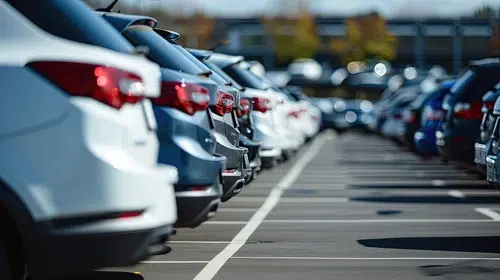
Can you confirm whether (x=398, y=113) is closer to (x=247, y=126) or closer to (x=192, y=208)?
(x=247, y=126)

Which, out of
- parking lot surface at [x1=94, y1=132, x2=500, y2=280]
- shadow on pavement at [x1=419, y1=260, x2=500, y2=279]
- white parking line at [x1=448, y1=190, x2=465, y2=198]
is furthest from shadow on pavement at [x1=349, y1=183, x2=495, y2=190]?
shadow on pavement at [x1=419, y1=260, x2=500, y2=279]

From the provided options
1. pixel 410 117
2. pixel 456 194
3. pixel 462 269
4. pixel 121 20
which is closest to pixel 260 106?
pixel 456 194

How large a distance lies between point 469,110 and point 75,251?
14.2 m

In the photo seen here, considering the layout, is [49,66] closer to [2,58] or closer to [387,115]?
[2,58]

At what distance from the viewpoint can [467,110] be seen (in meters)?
22.0

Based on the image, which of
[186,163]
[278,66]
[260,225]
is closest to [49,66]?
[186,163]

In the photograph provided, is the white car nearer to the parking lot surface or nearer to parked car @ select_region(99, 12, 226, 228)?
parked car @ select_region(99, 12, 226, 228)

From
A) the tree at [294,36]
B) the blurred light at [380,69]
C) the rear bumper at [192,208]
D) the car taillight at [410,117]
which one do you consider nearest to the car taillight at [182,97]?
the rear bumper at [192,208]

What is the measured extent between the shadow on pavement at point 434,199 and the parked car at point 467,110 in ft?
3.66

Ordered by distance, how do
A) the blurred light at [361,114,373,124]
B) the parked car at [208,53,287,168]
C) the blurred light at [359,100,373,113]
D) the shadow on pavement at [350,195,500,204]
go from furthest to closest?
1. the blurred light at [359,100,373,113]
2. the blurred light at [361,114,373,124]
3. the shadow on pavement at [350,195,500,204]
4. the parked car at [208,53,287,168]

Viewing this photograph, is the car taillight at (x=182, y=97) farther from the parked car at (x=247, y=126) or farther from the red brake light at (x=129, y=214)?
the parked car at (x=247, y=126)

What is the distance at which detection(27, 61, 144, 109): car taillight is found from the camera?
8305mm

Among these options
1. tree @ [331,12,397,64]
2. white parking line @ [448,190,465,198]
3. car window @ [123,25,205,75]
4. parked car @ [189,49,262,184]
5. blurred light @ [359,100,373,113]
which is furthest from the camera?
tree @ [331,12,397,64]

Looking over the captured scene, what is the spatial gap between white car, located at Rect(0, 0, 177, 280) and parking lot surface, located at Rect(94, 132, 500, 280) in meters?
2.70
